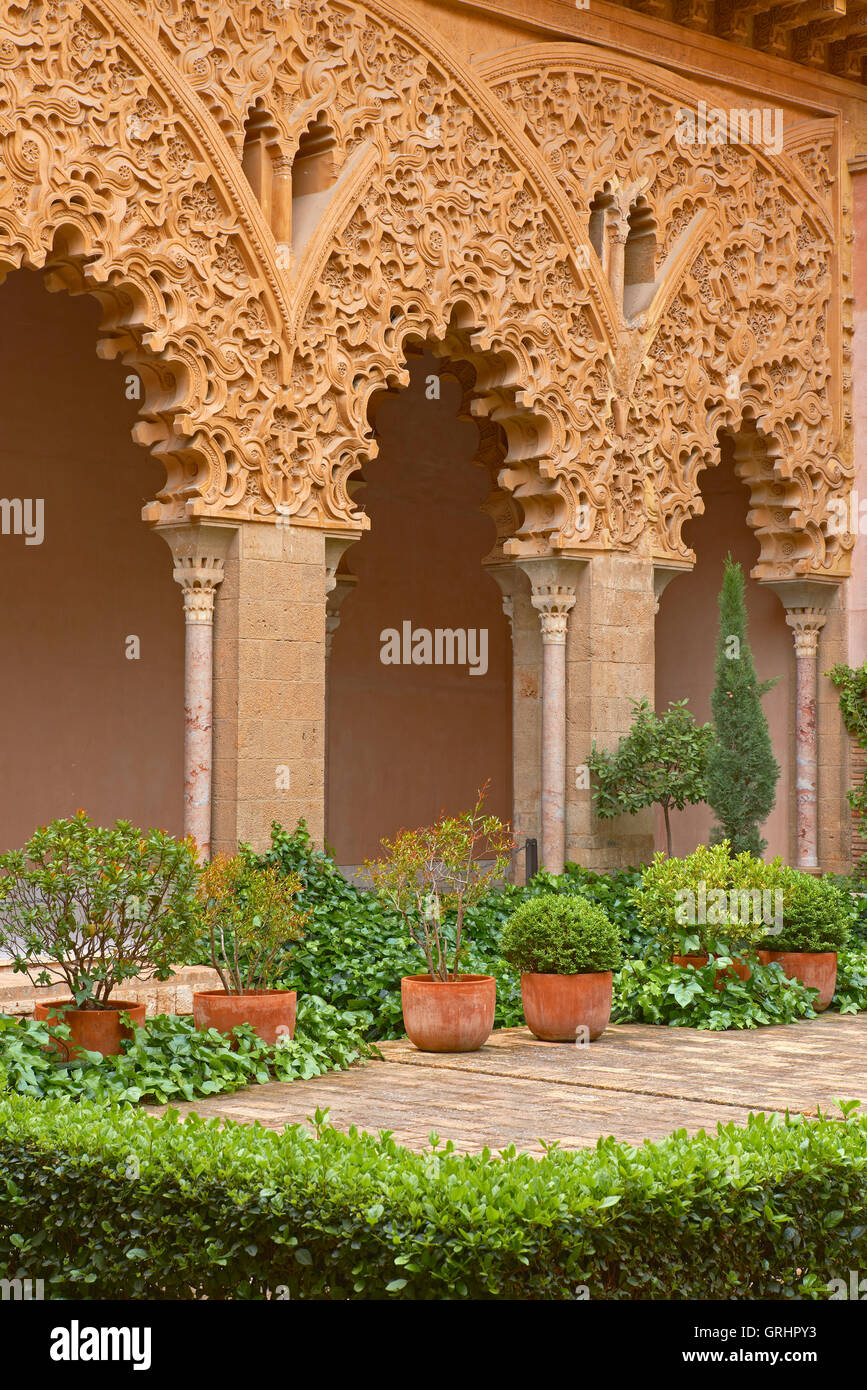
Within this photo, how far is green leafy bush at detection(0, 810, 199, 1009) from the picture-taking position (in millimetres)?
7867

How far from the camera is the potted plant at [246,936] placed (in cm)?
845

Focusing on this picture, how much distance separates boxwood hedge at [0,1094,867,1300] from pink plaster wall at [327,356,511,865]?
12.0 metres

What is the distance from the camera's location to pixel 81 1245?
4.76 metres

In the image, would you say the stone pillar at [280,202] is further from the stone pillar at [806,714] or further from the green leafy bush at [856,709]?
the green leafy bush at [856,709]

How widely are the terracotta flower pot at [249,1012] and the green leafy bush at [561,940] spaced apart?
1.49 metres

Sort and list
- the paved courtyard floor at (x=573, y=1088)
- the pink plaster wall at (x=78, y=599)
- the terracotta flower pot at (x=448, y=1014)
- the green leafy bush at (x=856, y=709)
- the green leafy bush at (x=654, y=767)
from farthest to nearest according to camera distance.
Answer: the green leafy bush at (x=856, y=709) → the pink plaster wall at (x=78, y=599) → the green leafy bush at (x=654, y=767) → the terracotta flower pot at (x=448, y=1014) → the paved courtyard floor at (x=573, y=1088)

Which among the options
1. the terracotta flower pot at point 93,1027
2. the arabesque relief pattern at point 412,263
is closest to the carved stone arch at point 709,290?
the arabesque relief pattern at point 412,263

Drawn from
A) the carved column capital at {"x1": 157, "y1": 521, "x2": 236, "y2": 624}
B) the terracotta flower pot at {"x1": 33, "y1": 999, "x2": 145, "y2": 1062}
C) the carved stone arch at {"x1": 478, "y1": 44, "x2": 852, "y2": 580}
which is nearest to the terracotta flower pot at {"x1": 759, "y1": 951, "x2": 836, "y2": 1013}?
the carved stone arch at {"x1": 478, "y1": 44, "x2": 852, "y2": 580}

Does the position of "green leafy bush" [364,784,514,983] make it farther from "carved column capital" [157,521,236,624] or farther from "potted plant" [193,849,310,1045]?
"carved column capital" [157,521,236,624]

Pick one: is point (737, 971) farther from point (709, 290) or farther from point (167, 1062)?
point (709, 290)

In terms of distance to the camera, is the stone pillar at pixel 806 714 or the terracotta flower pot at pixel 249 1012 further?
the stone pillar at pixel 806 714

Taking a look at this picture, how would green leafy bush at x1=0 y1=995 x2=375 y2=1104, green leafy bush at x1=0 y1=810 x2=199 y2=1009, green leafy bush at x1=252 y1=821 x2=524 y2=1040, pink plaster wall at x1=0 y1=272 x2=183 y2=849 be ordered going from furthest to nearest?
1. pink plaster wall at x1=0 y1=272 x2=183 y2=849
2. green leafy bush at x1=252 y1=821 x2=524 y2=1040
3. green leafy bush at x1=0 y1=810 x2=199 y2=1009
4. green leafy bush at x1=0 y1=995 x2=375 y2=1104

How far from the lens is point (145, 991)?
959 centimetres

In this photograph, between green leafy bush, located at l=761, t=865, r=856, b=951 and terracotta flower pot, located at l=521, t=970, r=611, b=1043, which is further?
green leafy bush, located at l=761, t=865, r=856, b=951
